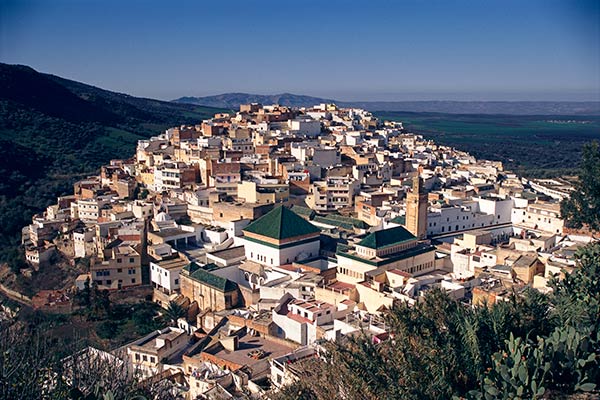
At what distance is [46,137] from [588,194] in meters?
40.7

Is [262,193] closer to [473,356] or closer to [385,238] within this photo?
[385,238]

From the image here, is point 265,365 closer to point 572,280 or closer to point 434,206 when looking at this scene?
point 572,280

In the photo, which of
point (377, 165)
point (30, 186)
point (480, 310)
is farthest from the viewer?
point (30, 186)

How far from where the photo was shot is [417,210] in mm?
21531

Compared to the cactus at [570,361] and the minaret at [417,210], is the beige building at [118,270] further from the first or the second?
the cactus at [570,361]

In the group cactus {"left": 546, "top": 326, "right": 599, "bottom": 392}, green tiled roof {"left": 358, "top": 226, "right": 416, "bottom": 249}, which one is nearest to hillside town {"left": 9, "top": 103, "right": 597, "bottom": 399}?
green tiled roof {"left": 358, "top": 226, "right": 416, "bottom": 249}

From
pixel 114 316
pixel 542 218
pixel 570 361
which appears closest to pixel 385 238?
pixel 542 218

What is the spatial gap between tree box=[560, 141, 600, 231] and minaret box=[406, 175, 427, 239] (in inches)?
246

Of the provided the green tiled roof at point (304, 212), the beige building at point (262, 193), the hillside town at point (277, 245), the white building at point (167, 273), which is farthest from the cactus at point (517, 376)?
the beige building at point (262, 193)

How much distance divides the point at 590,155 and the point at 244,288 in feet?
34.2

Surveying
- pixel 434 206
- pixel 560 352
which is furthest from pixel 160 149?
pixel 560 352

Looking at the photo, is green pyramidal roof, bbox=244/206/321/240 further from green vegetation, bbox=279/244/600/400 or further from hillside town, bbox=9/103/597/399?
green vegetation, bbox=279/244/600/400

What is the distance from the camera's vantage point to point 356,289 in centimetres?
1664

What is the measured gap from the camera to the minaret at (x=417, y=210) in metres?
21.4
